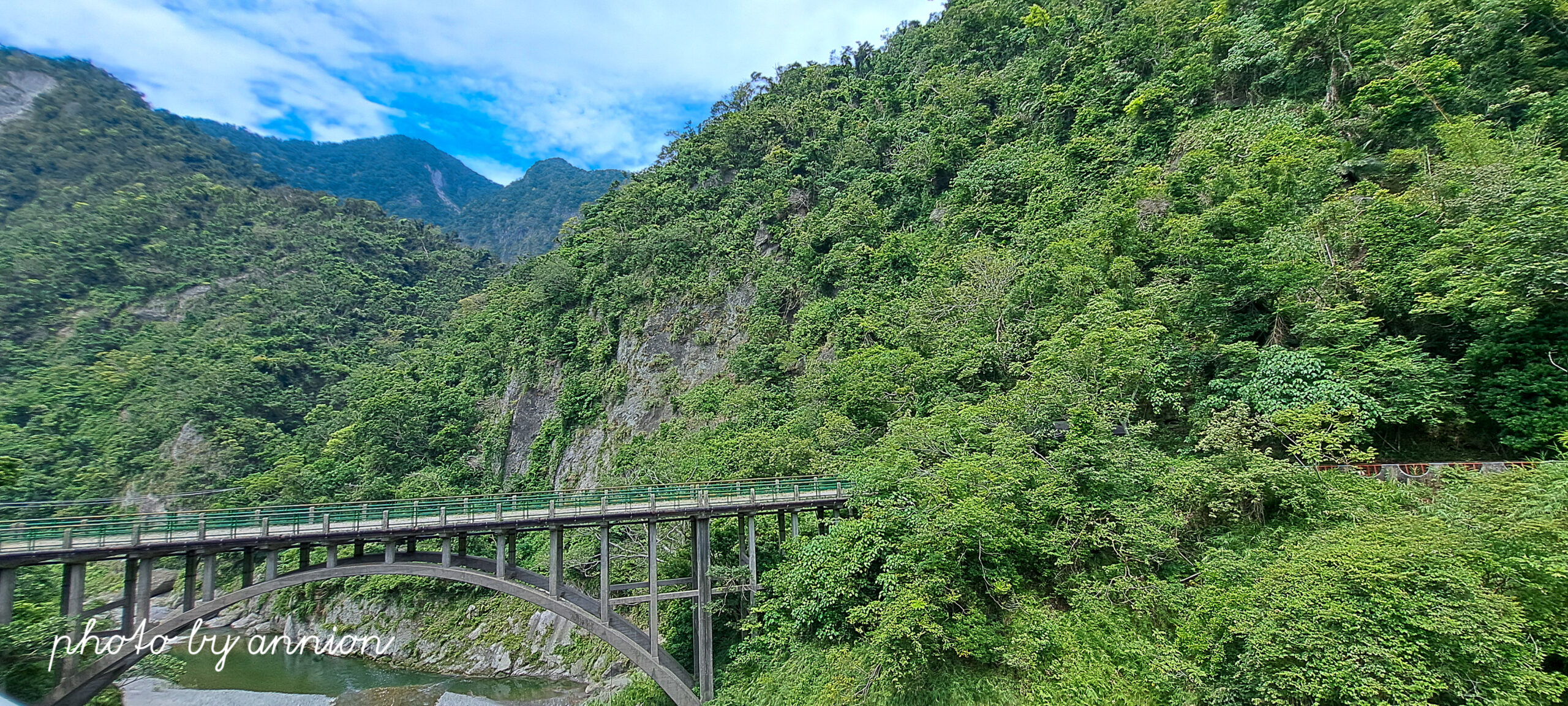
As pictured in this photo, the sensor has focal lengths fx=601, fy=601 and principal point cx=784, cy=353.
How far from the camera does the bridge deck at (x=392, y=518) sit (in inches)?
453

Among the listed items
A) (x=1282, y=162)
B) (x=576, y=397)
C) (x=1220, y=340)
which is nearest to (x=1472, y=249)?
(x=1220, y=340)

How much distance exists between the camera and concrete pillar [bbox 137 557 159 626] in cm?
1205

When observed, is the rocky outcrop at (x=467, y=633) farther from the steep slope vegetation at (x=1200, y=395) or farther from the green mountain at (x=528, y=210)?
the green mountain at (x=528, y=210)

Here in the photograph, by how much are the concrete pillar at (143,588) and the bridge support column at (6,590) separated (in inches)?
62.3

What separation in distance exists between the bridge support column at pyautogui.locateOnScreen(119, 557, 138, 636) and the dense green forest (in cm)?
879

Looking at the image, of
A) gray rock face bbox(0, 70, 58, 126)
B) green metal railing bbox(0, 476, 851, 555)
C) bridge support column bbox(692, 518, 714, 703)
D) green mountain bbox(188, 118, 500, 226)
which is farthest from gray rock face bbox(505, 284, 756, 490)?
green mountain bbox(188, 118, 500, 226)

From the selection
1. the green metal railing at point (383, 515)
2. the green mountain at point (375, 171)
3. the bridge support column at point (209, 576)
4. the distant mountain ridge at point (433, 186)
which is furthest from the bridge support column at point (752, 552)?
the green mountain at point (375, 171)

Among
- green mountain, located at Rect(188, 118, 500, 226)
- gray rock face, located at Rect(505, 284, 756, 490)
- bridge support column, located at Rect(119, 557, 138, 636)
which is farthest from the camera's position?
green mountain, located at Rect(188, 118, 500, 226)

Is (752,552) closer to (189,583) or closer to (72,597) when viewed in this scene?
(189,583)

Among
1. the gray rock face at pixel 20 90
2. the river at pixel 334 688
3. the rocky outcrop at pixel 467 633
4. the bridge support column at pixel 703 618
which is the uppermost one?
the gray rock face at pixel 20 90

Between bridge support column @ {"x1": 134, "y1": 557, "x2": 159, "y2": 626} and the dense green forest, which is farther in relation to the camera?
bridge support column @ {"x1": 134, "y1": 557, "x2": 159, "y2": 626}

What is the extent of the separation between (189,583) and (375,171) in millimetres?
164020

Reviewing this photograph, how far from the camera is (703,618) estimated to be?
16234 mm

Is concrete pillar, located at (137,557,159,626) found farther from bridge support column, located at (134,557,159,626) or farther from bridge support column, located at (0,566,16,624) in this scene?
bridge support column, located at (0,566,16,624)
